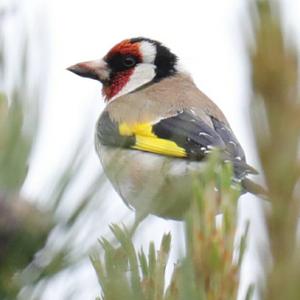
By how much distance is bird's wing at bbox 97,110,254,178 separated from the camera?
2.83 metres

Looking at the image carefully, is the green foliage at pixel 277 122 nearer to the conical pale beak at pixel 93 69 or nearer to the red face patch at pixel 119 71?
the conical pale beak at pixel 93 69

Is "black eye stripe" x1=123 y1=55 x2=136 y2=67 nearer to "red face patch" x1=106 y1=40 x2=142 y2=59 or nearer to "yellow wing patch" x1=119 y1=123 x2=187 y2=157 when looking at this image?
"red face patch" x1=106 y1=40 x2=142 y2=59

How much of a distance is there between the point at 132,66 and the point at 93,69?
13.6 inches

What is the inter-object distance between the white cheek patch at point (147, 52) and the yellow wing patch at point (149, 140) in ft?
2.57

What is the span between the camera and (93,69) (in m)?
3.71

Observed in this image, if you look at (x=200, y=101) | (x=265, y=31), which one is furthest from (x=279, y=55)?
(x=200, y=101)

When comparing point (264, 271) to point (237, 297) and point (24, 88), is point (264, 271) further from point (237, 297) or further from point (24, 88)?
point (24, 88)

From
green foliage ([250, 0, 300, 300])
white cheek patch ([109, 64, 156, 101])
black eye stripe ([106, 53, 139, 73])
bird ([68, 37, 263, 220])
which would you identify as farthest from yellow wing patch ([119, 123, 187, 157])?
green foliage ([250, 0, 300, 300])

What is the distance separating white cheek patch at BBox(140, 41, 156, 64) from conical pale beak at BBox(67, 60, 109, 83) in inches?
9.2

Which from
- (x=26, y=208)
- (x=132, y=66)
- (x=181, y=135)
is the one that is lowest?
(x=181, y=135)

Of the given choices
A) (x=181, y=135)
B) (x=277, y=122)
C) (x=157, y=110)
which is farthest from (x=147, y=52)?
(x=277, y=122)

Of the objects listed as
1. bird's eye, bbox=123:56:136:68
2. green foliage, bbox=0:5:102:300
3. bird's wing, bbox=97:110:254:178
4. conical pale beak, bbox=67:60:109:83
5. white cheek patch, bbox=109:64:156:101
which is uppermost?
green foliage, bbox=0:5:102:300

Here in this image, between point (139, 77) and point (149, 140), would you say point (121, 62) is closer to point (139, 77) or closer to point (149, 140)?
point (139, 77)

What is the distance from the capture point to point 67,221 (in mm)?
661
